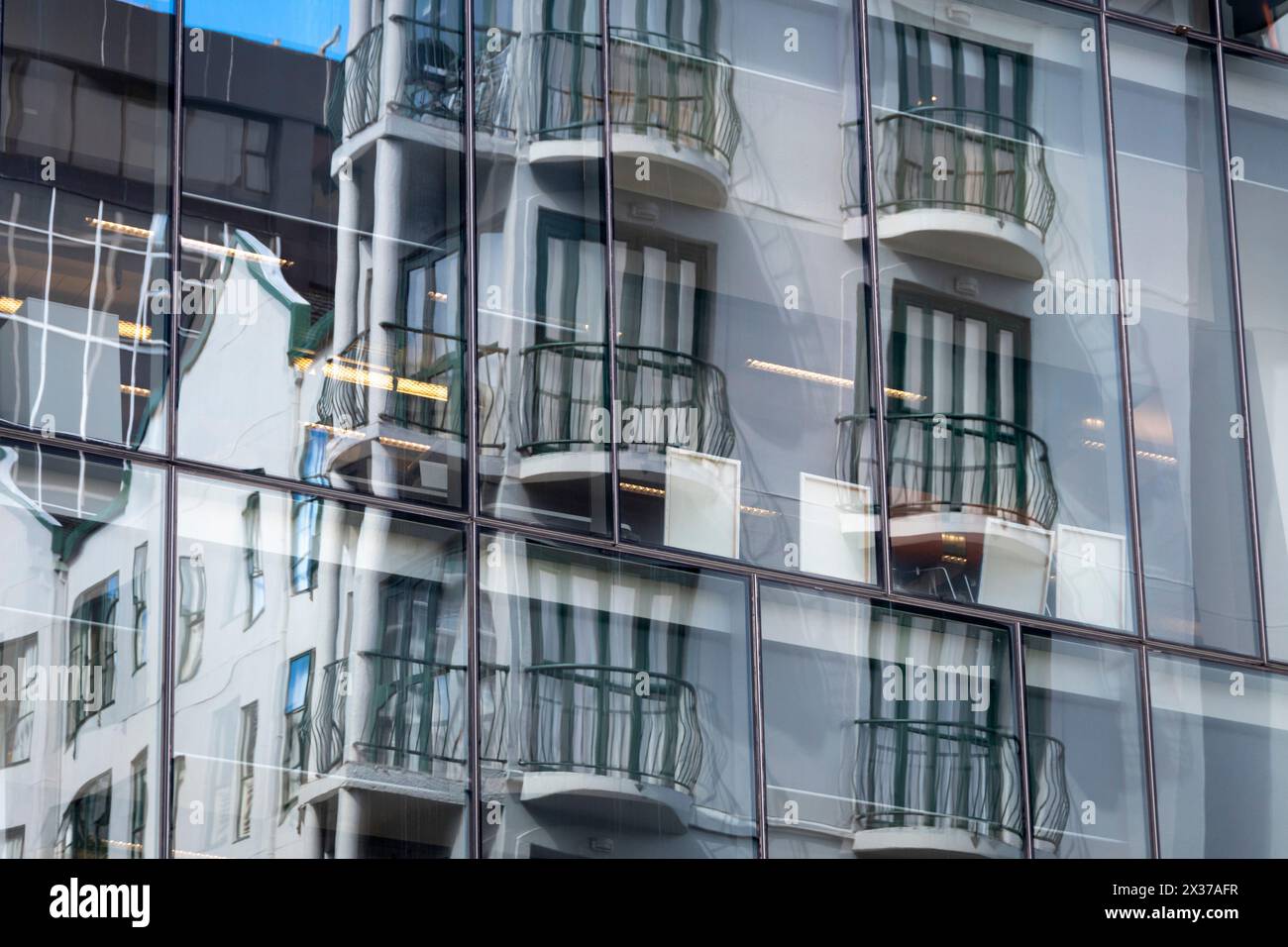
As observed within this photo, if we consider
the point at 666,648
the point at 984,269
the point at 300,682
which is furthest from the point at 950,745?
the point at 300,682

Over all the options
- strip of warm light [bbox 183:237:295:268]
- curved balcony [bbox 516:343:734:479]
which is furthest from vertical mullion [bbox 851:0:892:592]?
strip of warm light [bbox 183:237:295:268]

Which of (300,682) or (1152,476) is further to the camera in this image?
(1152,476)

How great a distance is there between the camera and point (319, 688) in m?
12.6

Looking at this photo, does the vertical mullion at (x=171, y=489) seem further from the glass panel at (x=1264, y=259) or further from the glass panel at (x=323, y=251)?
the glass panel at (x=1264, y=259)

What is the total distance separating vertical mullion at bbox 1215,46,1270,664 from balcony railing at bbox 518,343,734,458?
4.54 meters

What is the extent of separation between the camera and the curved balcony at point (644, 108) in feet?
47.0

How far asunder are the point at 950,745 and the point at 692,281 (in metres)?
3.76

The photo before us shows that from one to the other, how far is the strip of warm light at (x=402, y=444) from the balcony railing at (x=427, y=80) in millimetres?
2017

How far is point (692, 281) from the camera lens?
14547 millimetres

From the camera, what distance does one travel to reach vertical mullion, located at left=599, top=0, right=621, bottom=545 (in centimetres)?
1388

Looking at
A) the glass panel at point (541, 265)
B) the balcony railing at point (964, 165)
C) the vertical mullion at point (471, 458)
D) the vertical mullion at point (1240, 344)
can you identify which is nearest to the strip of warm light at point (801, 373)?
the glass panel at point (541, 265)
